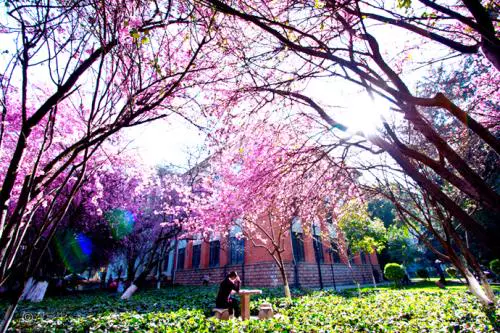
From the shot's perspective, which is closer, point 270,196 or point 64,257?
point 270,196

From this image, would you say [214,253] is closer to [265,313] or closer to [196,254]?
[196,254]

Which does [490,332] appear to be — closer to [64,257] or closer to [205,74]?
[205,74]

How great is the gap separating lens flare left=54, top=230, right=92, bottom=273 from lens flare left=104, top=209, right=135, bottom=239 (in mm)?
2082

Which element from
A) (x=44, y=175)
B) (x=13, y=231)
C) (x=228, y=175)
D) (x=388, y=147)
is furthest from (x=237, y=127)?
(x=228, y=175)

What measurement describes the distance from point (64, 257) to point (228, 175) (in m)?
14.2

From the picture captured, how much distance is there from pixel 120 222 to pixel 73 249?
3.74m

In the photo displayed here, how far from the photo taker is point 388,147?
3.57 metres

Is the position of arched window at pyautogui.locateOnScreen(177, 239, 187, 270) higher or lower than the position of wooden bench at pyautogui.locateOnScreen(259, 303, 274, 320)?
higher

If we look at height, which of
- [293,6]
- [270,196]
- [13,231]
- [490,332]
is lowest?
[490,332]

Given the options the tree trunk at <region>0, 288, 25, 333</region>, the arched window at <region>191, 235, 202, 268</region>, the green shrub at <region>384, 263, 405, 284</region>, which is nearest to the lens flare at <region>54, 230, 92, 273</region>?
the arched window at <region>191, 235, 202, 268</region>

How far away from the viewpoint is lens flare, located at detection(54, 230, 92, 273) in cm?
1522

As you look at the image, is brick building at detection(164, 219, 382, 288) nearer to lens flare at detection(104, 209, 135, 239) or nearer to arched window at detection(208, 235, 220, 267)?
arched window at detection(208, 235, 220, 267)

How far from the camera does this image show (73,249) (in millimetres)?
17156

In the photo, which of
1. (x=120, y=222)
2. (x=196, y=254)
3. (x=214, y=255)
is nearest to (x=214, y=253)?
(x=214, y=255)
